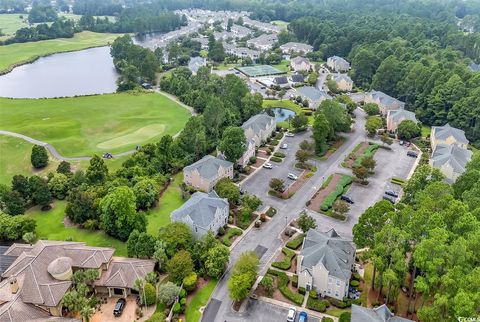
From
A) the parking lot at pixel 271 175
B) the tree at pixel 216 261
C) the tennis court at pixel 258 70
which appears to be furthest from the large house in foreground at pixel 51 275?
the tennis court at pixel 258 70

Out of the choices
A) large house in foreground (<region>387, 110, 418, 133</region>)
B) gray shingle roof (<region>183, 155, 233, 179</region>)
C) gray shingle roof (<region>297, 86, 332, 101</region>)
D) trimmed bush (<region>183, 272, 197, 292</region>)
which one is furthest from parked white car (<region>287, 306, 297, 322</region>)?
gray shingle roof (<region>297, 86, 332, 101</region>)

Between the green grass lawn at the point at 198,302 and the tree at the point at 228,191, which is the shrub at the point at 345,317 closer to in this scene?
the green grass lawn at the point at 198,302

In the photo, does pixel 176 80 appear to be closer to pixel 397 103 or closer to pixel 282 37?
pixel 397 103

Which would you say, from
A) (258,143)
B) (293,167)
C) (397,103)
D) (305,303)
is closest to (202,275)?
(305,303)

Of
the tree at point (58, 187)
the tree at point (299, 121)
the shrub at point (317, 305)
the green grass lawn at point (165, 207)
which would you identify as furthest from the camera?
the tree at point (299, 121)

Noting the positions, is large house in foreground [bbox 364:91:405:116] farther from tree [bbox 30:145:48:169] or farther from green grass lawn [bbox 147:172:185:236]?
tree [bbox 30:145:48:169]

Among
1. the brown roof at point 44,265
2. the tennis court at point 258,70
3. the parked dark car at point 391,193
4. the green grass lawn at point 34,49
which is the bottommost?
the green grass lawn at point 34,49

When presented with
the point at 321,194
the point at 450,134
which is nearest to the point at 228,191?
the point at 321,194

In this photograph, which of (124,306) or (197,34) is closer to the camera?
(124,306)
